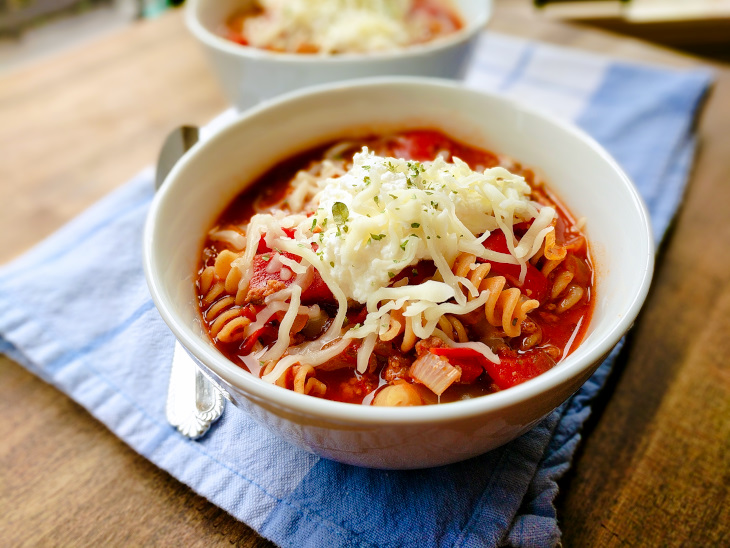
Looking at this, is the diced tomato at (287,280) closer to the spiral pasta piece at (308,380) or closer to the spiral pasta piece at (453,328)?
the spiral pasta piece at (308,380)

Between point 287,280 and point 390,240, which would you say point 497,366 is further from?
point 287,280

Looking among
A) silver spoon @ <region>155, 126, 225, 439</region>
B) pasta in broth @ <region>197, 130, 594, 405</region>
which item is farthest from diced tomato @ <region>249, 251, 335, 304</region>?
silver spoon @ <region>155, 126, 225, 439</region>

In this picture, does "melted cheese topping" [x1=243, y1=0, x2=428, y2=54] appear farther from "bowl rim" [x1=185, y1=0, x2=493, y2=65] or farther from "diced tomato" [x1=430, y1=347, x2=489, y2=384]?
"diced tomato" [x1=430, y1=347, x2=489, y2=384]

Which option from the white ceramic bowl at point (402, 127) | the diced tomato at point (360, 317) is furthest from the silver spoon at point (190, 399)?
the diced tomato at point (360, 317)

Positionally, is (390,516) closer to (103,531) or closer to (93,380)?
(103,531)

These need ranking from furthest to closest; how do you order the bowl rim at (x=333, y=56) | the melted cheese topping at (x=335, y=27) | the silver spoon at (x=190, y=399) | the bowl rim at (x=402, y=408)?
1. the melted cheese topping at (x=335, y=27)
2. the bowl rim at (x=333, y=56)
3. the silver spoon at (x=190, y=399)
4. the bowl rim at (x=402, y=408)

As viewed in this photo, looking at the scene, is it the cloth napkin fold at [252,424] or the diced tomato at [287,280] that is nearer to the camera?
the cloth napkin fold at [252,424]
